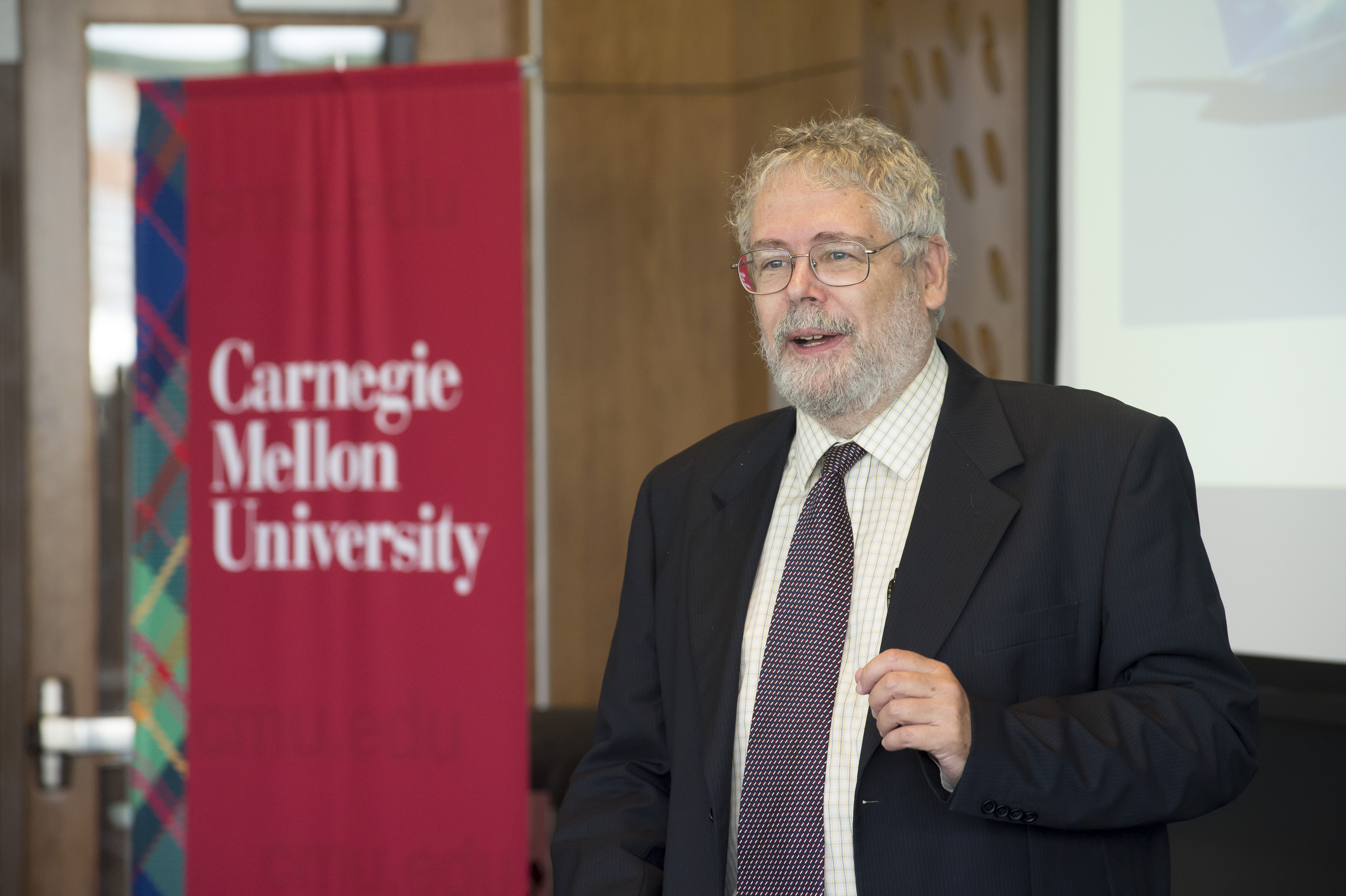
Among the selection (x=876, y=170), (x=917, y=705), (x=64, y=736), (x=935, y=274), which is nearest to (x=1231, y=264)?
(x=935, y=274)

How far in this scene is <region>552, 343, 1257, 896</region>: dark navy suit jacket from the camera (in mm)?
1251

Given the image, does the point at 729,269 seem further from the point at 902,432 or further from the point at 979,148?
the point at 902,432

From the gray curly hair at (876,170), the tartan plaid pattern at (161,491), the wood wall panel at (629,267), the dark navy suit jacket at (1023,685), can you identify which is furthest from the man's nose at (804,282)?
the wood wall panel at (629,267)

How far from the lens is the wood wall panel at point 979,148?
2764 mm

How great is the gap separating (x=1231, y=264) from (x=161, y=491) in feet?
7.87

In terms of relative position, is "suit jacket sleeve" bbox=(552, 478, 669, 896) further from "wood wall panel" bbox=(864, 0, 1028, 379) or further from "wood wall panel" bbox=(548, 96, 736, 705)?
"wood wall panel" bbox=(548, 96, 736, 705)

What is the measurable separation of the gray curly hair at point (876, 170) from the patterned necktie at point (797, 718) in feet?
1.30

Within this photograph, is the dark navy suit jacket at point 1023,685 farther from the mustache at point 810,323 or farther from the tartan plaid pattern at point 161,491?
the tartan plaid pattern at point 161,491

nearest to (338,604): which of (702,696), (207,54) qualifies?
(702,696)

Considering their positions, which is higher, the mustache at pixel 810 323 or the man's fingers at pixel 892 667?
the mustache at pixel 810 323

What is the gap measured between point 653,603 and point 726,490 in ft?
0.64

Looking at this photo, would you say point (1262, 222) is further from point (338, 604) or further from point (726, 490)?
point (338, 604)

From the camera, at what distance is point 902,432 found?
60.6 inches

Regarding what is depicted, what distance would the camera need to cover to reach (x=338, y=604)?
2.62 m
